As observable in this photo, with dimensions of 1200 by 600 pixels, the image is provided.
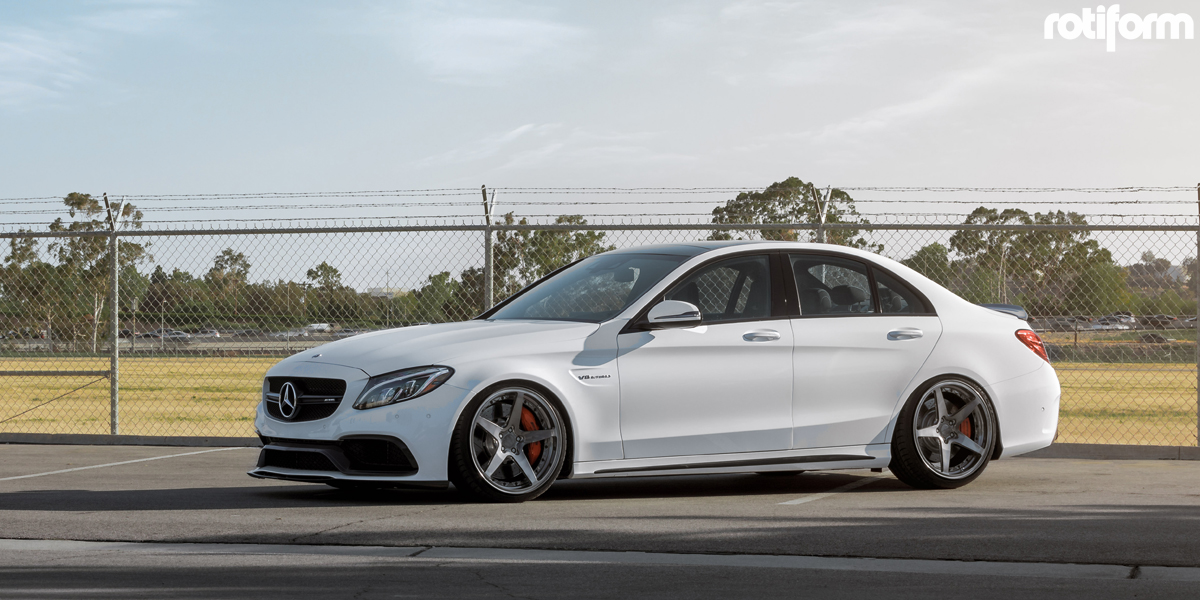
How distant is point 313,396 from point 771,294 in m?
2.77

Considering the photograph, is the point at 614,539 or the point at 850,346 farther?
the point at 850,346

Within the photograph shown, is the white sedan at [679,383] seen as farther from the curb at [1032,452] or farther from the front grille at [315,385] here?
the curb at [1032,452]

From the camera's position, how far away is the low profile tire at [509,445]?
6.46 meters

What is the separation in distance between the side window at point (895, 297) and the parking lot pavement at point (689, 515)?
1.13m

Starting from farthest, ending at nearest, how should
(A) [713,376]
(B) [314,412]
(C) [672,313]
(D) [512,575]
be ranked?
(A) [713,376], (C) [672,313], (B) [314,412], (D) [512,575]

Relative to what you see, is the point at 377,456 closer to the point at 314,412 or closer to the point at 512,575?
the point at 314,412

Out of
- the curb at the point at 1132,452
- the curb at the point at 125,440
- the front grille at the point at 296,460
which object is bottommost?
the curb at the point at 1132,452

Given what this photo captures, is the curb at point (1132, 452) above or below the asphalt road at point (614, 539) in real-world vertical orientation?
below

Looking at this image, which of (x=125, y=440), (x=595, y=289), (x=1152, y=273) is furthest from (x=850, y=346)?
(x=125, y=440)

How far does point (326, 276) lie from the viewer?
12281 millimetres

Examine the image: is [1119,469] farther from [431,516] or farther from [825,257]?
[431,516]

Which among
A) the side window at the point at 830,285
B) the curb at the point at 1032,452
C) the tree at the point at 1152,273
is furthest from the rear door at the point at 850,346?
the tree at the point at 1152,273

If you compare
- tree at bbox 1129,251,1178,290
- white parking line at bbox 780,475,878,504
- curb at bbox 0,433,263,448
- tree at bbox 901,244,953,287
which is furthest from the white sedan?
tree at bbox 1129,251,1178,290

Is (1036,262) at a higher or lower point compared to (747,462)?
higher
